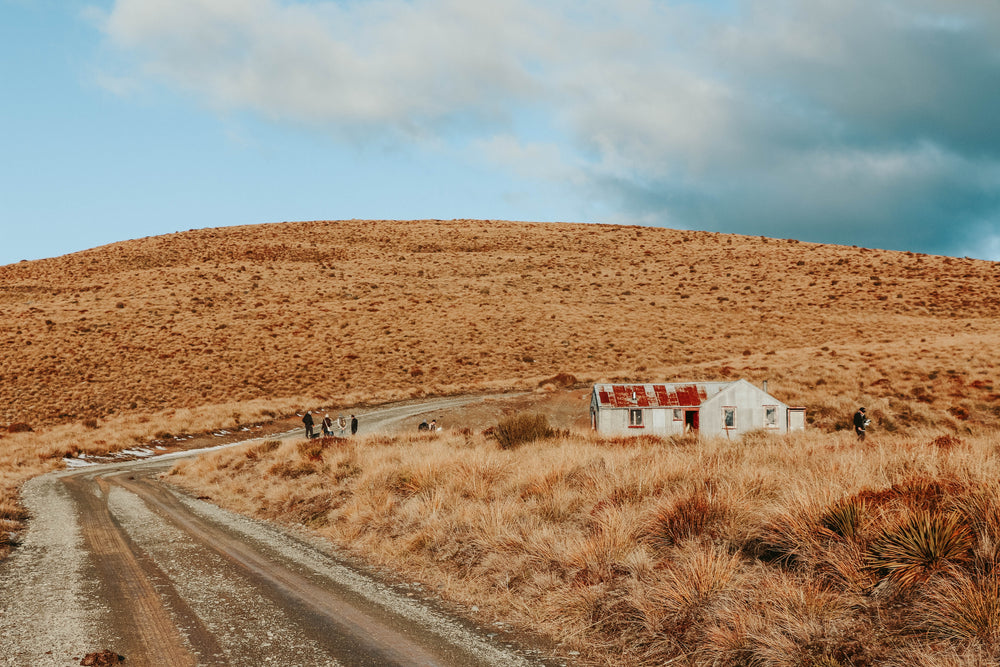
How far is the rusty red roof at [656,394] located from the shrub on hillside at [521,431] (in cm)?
1220

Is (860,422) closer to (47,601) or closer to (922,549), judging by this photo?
(922,549)

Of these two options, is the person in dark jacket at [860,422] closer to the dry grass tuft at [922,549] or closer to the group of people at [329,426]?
the dry grass tuft at [922,549]

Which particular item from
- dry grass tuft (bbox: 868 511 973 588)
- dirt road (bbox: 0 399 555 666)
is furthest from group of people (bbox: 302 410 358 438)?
dry grass tuft (bbox: 868 511 973 588)

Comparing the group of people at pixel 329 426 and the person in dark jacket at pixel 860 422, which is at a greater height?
the person in dark jacket at pixel 860 422

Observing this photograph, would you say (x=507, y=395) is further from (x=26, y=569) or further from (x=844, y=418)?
(x=26, y=569)

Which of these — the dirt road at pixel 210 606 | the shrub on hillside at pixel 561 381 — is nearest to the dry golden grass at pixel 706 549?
the dirt road at pixel 210 606

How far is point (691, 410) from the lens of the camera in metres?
29.5

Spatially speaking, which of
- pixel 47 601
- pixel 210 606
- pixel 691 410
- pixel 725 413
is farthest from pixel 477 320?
pixel 210 606

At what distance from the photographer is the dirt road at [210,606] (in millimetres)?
5879

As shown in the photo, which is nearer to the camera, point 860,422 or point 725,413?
point 860,422

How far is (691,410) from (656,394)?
1.75 metres

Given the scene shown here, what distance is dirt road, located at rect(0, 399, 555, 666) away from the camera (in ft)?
19.3

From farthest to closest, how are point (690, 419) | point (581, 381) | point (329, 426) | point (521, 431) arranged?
point (581, 381) < point (690, 419) < point (329, 426) < point (521, 431)

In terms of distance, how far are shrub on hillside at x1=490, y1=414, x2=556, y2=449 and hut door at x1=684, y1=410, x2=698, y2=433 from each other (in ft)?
43.9
